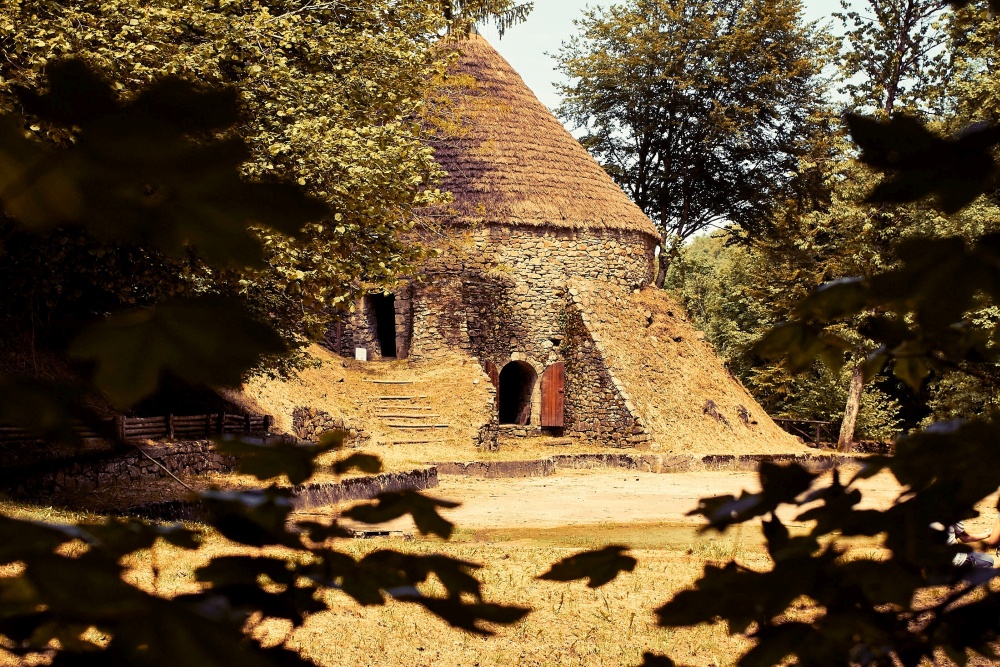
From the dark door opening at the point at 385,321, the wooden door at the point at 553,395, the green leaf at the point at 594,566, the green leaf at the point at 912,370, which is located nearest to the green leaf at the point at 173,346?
the green leaf at the point at 594,566

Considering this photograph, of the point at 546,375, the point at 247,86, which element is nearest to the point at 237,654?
the point at 247,86

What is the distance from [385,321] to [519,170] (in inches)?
195

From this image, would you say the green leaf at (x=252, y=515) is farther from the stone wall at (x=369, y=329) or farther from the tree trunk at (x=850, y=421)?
the tree trunk at (x=850, y=421)

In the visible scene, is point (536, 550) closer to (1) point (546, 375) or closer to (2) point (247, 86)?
(2) point (247, 86)

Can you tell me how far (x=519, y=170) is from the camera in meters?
24.4

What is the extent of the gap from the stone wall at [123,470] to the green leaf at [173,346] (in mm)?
9885

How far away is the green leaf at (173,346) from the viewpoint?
0.81 metres

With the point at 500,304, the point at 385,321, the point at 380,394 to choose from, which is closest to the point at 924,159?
the point at 380,394

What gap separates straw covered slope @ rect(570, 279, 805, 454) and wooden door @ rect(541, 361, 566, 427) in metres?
1.12

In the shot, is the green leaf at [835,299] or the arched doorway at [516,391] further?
the arched doorway at [516,391]

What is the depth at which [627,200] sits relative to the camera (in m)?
26.4

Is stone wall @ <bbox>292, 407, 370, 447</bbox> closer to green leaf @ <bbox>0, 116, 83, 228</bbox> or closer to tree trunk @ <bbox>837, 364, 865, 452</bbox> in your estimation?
tree trunk @ <bbox>837, 364, 865, 452</bbox>

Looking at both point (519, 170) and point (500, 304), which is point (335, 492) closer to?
point (500, 304)

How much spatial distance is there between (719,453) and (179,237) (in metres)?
21.0
